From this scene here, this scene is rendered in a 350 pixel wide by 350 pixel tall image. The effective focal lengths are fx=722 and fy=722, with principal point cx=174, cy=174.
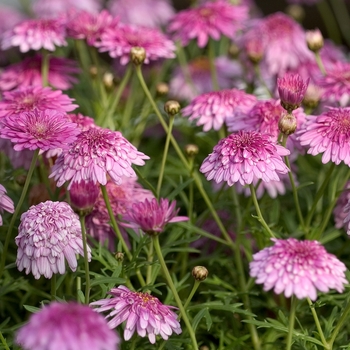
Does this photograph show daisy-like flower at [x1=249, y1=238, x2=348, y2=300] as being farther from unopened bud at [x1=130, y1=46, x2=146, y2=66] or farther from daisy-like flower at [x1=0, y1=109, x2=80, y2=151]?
unopened bud at [x1=130, y1=46, x2=146, y2=66]

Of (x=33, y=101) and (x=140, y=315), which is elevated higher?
(x=33, y=101)

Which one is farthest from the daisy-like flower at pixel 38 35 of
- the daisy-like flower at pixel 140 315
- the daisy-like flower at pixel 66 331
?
the daisy-like flower at pixel 66 331

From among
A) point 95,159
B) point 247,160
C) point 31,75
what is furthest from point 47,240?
point 31,75

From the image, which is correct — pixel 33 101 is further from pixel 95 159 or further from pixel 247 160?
pixel 247 160

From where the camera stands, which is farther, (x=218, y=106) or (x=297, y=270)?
(x=218, y=106)

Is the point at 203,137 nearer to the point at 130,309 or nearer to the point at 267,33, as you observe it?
the point at 267,33

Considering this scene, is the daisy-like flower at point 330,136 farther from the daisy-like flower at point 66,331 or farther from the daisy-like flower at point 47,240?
the daisy-like flower at point 66,331

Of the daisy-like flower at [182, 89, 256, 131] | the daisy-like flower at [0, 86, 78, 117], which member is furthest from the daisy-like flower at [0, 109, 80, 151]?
the daisy-like flower at [182, 89, 256, 131]

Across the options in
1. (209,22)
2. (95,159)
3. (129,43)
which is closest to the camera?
(95,159)
